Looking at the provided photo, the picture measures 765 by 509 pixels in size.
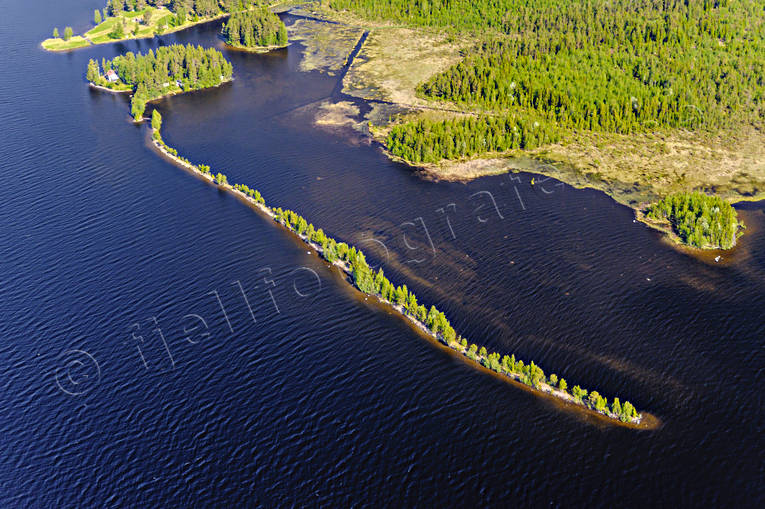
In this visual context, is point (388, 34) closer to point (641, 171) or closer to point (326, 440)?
point (641, 171)

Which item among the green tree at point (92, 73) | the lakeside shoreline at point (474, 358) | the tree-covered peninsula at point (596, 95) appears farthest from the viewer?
the green tree at point (92, 73)

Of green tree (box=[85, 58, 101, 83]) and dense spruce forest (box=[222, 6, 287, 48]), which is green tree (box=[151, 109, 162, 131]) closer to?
green tree (box=[85, 58, 101, 83])

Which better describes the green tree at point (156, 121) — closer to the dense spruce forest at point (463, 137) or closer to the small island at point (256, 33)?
the small island at point (256, 33)

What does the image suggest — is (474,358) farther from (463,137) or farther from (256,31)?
(256,31)

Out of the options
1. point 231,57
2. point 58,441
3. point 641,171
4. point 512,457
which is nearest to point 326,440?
point 512,457

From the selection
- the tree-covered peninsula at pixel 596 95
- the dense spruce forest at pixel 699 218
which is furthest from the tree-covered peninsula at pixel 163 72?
the dense spruce forest at pixel 699 218

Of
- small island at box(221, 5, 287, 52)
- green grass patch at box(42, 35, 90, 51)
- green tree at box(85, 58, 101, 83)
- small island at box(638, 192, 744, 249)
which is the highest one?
small island at box(221, 5, 287, 52)

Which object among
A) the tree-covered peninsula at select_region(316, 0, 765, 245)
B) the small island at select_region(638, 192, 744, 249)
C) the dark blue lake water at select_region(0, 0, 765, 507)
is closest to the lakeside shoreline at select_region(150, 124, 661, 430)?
the dark blue lake water at select_region(0, 0, 765, 507)
